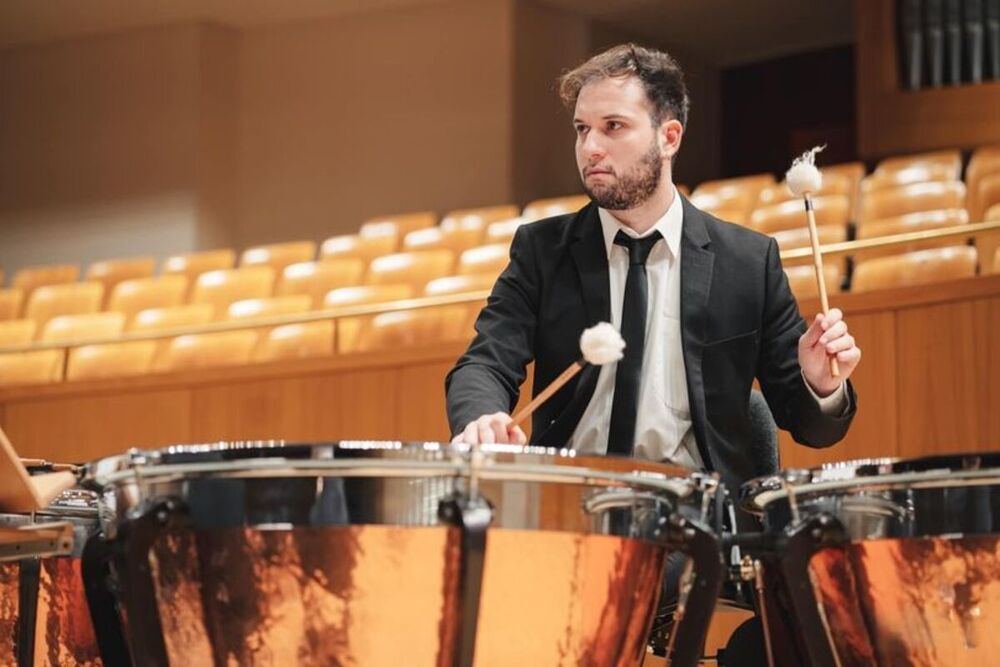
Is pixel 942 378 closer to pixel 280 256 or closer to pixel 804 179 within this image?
pixel 804 179

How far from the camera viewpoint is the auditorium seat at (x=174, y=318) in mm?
4211

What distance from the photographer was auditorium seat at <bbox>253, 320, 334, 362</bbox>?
372 centimetres

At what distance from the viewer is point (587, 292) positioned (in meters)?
1.58

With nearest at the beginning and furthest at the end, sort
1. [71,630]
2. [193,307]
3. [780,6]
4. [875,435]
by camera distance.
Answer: [71,630]
[875,435]
[193,307]
[780,6]

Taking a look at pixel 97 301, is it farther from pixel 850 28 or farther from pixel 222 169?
pixel 850 28

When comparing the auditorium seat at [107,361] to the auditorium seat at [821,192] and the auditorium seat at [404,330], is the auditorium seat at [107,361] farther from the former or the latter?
the auditorium seat at [821,192]

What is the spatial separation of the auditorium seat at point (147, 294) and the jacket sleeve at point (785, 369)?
324 centimetres

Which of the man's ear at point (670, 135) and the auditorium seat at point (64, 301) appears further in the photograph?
the auditorium seat at point (64, 301)

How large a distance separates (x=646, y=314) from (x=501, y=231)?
2767 millimetres

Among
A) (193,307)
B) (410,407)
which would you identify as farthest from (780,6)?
(410,407)

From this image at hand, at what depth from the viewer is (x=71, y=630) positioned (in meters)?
1.37

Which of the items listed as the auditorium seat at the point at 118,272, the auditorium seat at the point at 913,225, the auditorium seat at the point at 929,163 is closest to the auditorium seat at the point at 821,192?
the auditorium seat at the point at 929,163

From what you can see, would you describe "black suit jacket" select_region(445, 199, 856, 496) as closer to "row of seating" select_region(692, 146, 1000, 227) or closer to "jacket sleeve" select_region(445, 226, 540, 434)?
"jacket sleeve" select_region(445, 226, 540, 434)

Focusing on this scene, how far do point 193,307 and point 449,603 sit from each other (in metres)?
3.23
